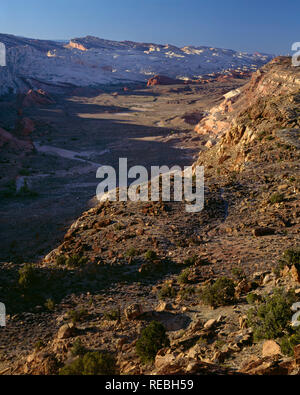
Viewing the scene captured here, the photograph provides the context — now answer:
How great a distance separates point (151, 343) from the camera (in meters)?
5.88

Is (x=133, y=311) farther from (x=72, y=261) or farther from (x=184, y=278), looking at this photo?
(x=72, y=261)

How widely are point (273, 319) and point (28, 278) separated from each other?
6319 millimetres

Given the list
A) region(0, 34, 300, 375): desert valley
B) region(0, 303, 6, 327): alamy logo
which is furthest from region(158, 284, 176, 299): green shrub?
region(0, 303, 6, 327): alamy logo

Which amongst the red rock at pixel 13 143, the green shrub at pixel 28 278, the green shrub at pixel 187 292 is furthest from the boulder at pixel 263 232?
the red rock at pixel 13 143

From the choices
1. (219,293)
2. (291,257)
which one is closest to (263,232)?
(291,257)

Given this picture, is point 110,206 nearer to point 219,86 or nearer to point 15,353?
point 15,353

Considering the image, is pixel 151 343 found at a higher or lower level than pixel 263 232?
lower

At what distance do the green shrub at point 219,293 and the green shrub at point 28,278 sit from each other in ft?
14.5

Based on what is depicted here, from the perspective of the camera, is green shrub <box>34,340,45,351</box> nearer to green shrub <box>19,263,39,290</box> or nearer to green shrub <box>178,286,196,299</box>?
green shrub <box>19,263,39,290</box>

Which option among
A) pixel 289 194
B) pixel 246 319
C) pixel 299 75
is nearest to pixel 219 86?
pixel 299 75

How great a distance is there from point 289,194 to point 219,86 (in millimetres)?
83083

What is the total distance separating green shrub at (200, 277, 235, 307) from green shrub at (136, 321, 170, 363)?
4.72ft

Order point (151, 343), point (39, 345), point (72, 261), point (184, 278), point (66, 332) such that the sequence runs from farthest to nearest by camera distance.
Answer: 1. point (72, 261)
2. point (184, 278)
3. point (66, 332)
4. point (39, 345)
5. point (151, 343)

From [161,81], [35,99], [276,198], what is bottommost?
[276,198]
